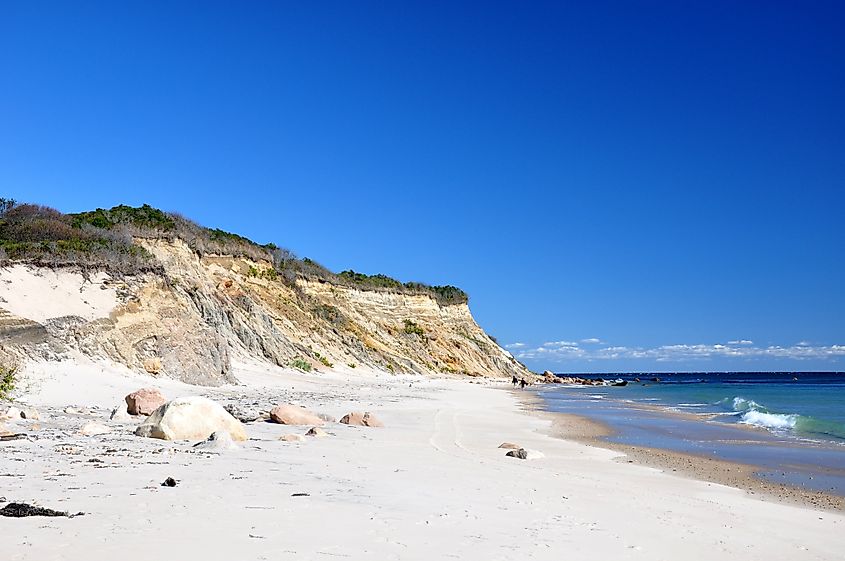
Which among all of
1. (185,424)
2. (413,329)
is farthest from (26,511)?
(413,329)

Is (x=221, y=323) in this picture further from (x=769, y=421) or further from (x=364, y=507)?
(x=364, y=507)

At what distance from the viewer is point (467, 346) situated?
7375cm

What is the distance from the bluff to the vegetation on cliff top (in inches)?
3.8

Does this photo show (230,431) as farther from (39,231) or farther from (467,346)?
(467,346)

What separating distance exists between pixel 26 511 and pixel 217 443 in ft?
14.7

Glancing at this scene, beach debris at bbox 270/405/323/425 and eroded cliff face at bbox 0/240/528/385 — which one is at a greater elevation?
eroded cliff face at bbox 0/240/528/385

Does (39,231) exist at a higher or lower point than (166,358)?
higher

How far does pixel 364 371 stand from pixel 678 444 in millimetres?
31733

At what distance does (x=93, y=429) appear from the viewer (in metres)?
11.0

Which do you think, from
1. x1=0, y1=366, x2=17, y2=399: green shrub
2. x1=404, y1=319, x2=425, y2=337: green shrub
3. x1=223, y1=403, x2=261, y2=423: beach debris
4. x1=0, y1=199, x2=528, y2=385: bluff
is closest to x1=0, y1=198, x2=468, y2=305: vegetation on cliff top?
x1=0, y1=199, x2=528, y2=385: bluff

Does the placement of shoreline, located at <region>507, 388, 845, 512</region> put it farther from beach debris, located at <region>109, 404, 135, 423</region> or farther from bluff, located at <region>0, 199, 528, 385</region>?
bluff, located at <region>0, 199, 528, 385</region>

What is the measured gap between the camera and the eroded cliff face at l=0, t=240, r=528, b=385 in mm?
19531

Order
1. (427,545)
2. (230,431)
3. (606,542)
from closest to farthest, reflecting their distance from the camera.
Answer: (427,545)
(606,542)
(230,431)

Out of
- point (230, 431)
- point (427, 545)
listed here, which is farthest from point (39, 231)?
point (427, 545)
